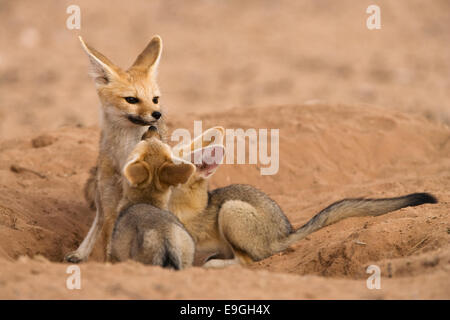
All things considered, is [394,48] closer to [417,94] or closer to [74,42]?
[417,94]

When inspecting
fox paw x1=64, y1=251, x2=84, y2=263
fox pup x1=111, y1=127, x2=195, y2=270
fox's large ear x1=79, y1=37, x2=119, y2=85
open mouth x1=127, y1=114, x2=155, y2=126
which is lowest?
fox paw x1=64, y1=251, x2=84, y2=263

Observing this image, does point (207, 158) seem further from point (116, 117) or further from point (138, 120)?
point (116, 117)

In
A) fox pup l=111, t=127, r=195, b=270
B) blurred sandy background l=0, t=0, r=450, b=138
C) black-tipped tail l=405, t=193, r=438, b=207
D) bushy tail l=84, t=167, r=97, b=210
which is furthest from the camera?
blurred sandy background l=0, t=0, r=450, b=138

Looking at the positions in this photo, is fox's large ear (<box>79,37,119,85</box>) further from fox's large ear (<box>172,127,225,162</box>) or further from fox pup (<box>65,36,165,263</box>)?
fox's large ear (<box>172,127,225,162</box>)

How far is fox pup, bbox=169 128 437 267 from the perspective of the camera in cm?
675

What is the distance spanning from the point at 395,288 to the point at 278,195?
4.74 metres

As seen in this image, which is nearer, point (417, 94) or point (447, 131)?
point (447, 131)

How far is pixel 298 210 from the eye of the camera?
338 inches

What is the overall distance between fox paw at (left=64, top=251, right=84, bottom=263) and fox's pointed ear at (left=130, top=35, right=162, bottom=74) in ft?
6.93

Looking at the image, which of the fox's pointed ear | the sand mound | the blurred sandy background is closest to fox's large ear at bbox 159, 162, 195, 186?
the sand mound

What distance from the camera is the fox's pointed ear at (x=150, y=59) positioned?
7.02m

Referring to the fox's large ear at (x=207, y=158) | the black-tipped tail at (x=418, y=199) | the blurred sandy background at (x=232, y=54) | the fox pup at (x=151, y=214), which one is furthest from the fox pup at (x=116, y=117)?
the blurred sandy background at (x=232, y=54)

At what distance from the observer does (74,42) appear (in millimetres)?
21125
